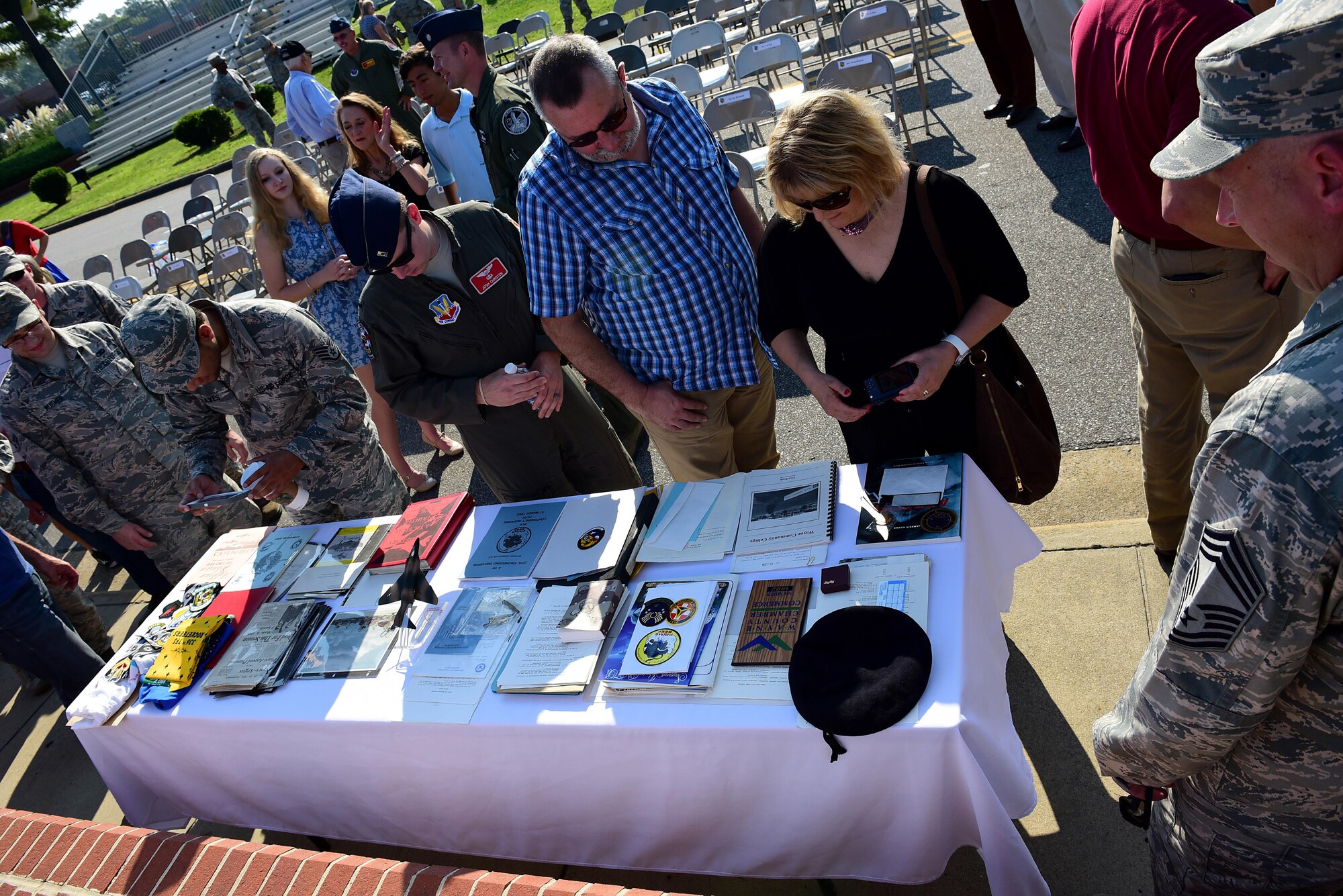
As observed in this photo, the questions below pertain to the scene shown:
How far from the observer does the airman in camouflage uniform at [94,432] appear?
3.47m

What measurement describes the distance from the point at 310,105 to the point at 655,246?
696 centimetres

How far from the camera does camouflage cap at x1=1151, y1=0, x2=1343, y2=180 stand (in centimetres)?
96

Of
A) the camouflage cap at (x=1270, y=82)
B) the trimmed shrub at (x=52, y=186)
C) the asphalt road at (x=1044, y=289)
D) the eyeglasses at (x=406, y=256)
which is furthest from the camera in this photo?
the trimmed shrub at (x=52, y=186)

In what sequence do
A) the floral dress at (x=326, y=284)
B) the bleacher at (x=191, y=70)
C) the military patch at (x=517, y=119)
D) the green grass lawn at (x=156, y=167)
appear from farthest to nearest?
the bleacher at (x=191, y=70), the green grass lawn at (x=156, y=167), the floral dress at (x=326, y=284), the military patch at (x=517, y=119)

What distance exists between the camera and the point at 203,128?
1978 cm

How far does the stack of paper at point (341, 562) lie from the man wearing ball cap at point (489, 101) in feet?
6.83

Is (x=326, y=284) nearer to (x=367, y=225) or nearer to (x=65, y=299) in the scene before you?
(x=65, y=299)

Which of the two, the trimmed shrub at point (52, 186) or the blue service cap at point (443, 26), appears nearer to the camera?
the blue service cap at point (443, 26)

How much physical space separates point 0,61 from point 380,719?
4683cm

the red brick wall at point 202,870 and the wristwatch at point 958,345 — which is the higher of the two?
the wristwatch at point 958,345

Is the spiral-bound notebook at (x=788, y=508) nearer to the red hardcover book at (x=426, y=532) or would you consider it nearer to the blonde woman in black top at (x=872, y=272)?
the blonde woman in black top at (x=872, y=272)

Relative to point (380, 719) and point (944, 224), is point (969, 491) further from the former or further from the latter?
point (380, 719)

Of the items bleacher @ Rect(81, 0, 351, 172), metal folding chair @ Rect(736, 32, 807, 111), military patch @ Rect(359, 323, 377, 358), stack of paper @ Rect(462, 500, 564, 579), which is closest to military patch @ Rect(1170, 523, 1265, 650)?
stack of paper @ Rect(462, 500, 564, 579)

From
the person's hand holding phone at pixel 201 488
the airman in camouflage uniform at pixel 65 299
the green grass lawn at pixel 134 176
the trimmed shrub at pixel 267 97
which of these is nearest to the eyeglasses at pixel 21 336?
the person's hand holding phone at pixel 201 488
